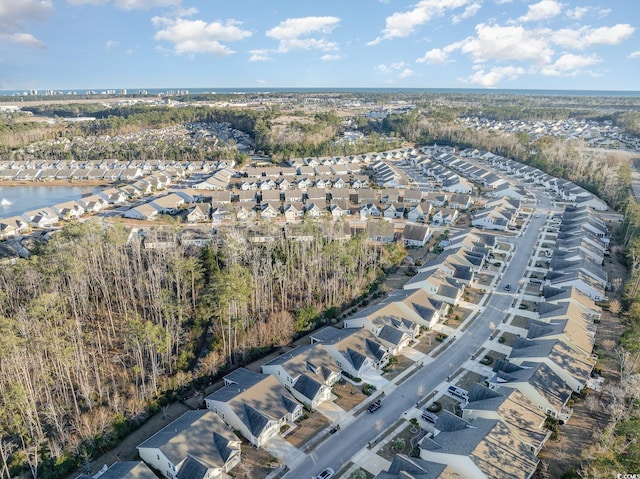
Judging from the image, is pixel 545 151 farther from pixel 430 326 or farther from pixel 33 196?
pixel 33 196

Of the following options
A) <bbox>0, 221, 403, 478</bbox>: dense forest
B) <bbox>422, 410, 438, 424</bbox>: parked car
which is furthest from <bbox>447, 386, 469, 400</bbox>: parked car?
<bbox>0, 221, 403, 478</bbox>: dense forest

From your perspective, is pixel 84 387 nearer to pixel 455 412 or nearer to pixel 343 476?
pixel 343 476

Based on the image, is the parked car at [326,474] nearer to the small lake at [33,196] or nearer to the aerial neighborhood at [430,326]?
the aerial neighborhood at [430,326]

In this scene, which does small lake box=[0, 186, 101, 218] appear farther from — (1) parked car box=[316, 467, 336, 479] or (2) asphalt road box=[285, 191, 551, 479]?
(1) parked car box=[316, 467, 336, 479]

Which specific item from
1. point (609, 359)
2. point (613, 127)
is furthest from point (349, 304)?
point (613, 127)

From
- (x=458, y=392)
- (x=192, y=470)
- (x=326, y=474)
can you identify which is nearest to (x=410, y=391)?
(x=458, y=392)

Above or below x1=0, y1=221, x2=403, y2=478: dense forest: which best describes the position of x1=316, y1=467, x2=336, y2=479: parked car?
below
